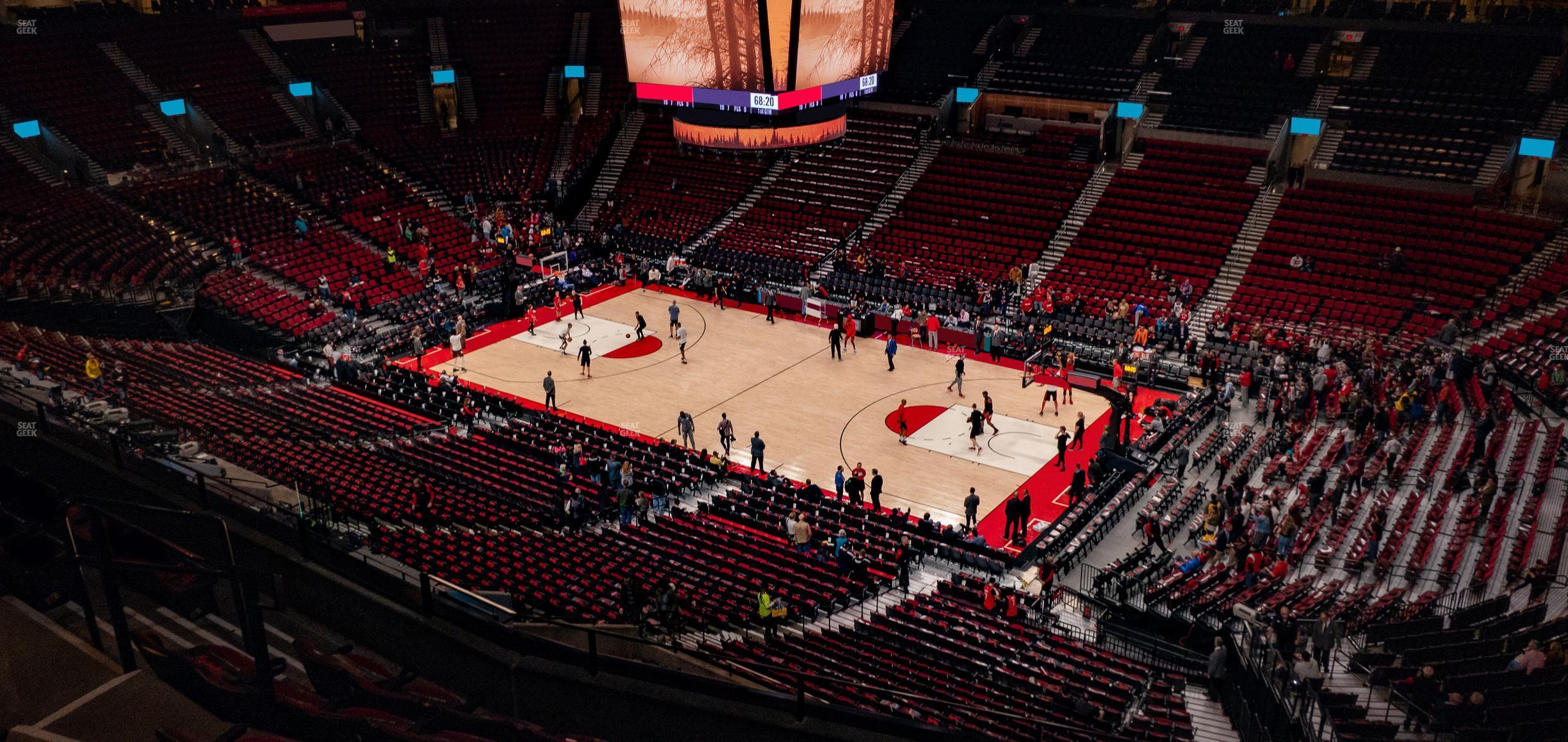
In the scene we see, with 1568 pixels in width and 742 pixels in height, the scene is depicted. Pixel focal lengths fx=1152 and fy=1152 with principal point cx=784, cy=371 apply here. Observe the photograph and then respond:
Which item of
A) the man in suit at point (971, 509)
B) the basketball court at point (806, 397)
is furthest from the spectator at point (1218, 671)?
the basketball court at point (806, 397)

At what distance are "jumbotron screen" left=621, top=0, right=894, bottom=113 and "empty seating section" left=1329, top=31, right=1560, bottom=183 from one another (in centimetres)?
1806

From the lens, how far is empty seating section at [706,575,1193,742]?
539 inches

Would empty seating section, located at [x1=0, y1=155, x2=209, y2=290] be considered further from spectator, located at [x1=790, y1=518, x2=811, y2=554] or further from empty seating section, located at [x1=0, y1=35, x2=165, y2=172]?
spectator, located at [x1=790, y1=518, x2=811, y2=554]

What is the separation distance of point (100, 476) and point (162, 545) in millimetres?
3533

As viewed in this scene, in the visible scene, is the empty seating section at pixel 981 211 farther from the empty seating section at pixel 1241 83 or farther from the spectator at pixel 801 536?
the spectator at pixel 801 536

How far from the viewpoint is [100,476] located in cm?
1284

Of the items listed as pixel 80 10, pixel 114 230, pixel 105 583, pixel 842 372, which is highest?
pixel 80 10

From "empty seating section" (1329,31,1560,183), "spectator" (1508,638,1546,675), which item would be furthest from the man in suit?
"empty seating section" (1329,31,1560,183)

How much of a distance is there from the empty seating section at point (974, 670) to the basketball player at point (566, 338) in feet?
55.2

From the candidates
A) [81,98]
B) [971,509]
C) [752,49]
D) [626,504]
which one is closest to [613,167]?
[81,98]

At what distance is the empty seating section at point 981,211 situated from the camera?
1448 inches

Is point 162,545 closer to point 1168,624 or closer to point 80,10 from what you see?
point 1168,624

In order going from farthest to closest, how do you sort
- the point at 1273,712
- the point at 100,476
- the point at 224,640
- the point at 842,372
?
the point at 842,372 < the point at 1273,712 < the point at 100,476 < the point at 224,640

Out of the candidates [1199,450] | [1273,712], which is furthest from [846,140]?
[1273,712]
